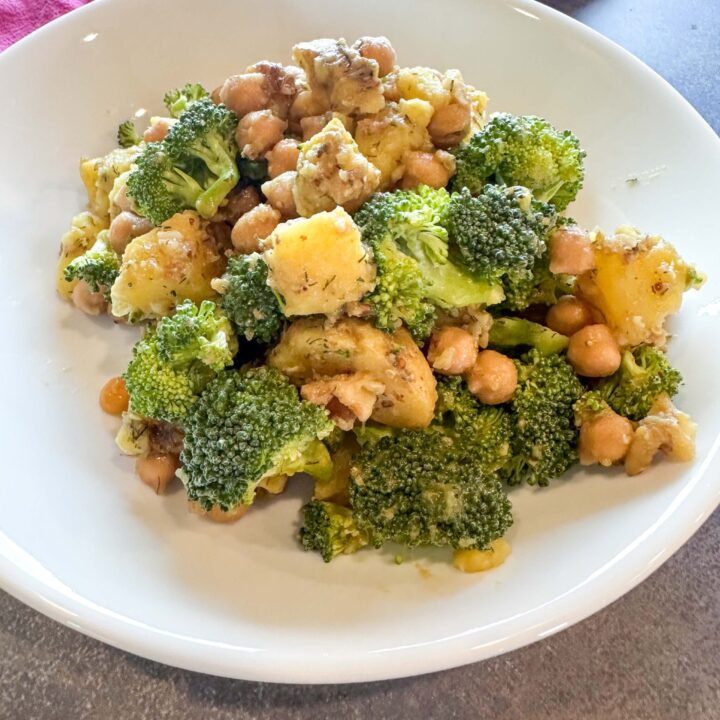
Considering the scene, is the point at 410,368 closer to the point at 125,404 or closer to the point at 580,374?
the point at 580,374

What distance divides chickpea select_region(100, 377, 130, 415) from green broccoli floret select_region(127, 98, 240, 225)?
0.39 metres

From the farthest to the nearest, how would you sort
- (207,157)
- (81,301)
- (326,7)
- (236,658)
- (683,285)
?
(326,7), (81,301), (207,157), (683,285), (236,658)

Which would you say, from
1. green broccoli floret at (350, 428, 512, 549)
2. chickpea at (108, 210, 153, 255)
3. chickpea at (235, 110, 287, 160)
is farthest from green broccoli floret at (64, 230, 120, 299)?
green broccoli floret at (350, 428, 512, 549)

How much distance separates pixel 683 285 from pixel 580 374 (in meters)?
0.28

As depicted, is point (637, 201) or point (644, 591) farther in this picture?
point (637, 201)

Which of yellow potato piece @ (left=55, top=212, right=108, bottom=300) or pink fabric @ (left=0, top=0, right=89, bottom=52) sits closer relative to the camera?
yellow potato piece @ (left=55, top=212, right=108, bottom=300)

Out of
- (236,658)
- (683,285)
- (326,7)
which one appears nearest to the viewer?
(236,658)

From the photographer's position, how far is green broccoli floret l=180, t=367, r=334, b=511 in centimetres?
135

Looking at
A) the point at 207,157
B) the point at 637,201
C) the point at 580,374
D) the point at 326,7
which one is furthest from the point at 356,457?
the point at 326,7

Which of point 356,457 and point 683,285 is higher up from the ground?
point 683,285

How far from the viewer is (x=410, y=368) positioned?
141cm

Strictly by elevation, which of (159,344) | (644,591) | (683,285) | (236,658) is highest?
Result: (159,344)

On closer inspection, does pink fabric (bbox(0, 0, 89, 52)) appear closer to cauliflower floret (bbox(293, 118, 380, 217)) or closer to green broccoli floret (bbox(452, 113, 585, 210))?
cauliflower floret (bbox(293, 118, 380, 217))

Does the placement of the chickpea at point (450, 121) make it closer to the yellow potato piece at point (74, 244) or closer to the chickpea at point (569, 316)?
the chickpea at point (569, 316)
